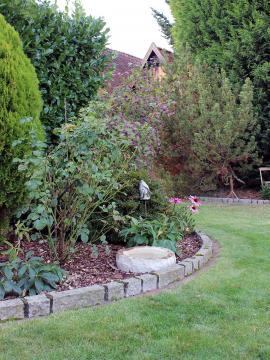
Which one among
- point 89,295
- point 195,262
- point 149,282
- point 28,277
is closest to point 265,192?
point 195,262

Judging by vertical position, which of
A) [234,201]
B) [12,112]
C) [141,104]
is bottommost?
[234,201]

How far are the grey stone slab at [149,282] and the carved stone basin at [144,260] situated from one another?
199 mm

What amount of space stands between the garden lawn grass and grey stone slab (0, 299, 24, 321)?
10 centimetres

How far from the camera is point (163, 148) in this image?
33.2 feet

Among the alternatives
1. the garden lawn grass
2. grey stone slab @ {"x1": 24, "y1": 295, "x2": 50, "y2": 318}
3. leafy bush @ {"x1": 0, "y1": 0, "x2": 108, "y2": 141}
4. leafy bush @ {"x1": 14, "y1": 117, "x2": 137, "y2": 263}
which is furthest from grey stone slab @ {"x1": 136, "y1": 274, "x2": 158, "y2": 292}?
leafy bush @ {"x1": 0, "y1": 0, "x2": 108, "y2": 141}

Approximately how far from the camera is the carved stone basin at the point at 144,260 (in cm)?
369

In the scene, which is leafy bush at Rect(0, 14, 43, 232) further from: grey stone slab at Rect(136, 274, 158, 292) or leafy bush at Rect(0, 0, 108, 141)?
grey stone slab at Rect(136, 274, 158, 292)

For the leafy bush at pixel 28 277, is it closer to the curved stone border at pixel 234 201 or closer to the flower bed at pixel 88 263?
the flower bed at pixel 88 263

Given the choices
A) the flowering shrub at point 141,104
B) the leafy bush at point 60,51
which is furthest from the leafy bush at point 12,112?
the flowering shrub at point 141,104

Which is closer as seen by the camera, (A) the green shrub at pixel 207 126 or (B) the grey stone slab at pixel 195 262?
(B) the grey stone slab at pixel 195 262

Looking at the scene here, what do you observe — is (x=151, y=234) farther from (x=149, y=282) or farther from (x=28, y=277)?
(x=28, y=277)

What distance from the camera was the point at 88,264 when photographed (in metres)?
3.85

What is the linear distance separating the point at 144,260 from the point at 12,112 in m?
1.65

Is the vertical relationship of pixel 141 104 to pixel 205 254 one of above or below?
above
